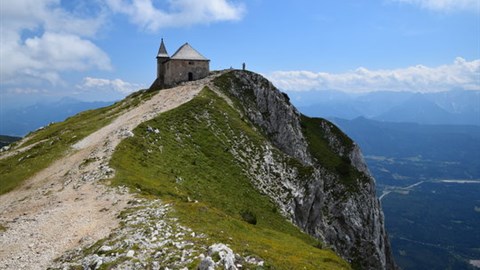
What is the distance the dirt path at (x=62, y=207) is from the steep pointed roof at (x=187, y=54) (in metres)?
36.1

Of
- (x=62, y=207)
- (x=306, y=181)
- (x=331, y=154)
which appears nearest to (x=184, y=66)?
Result: (x=306, y=181)

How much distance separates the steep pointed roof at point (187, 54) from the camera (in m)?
85.1

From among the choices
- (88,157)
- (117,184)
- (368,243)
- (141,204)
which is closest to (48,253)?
(141,204)

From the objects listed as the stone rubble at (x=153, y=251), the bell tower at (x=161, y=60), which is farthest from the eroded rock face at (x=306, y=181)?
the stone rubble at (x=153, y=251)

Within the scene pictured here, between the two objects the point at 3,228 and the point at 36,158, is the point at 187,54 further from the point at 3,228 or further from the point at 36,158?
the point at 3,228

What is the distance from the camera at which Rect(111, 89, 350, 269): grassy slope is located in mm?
27109

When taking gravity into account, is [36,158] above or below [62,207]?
above

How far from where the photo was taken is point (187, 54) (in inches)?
3388

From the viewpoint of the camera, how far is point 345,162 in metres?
91.4

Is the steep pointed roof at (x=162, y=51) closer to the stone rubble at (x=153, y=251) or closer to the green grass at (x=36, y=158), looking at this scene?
the green grass at (x=36, y=158)

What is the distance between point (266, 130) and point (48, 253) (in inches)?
2424

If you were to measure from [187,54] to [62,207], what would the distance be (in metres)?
58.5

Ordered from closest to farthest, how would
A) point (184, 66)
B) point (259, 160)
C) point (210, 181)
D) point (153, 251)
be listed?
point (153, 251) → point (210, 181) → point (259, 160) → point (184, 66)

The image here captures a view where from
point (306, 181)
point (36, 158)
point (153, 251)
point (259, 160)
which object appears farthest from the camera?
point (306, 181)
